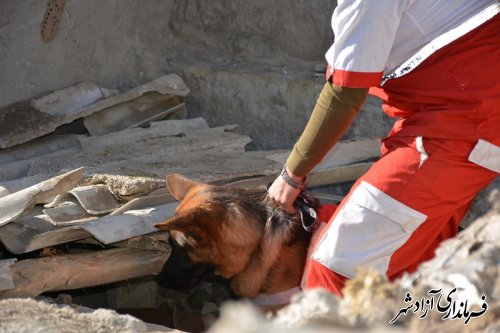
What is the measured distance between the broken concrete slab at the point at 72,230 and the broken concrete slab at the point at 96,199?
0.16m

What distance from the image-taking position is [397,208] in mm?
4066

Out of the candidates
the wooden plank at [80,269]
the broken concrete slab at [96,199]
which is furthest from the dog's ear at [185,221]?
the broken concrete slab at [96,199]

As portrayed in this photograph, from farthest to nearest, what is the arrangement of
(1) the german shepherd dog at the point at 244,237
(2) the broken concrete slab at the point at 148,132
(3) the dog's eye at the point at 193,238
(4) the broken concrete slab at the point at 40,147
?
(2) the broken concrete slab at the point at 148,132 → (4) the broken concrete slab at the point at 40,147 → (3) the dog's eye at the point at 193,238 → (1) the german shepherd dog at the point at 244,237

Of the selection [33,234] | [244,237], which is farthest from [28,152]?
[244,237]

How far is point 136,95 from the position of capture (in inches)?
286

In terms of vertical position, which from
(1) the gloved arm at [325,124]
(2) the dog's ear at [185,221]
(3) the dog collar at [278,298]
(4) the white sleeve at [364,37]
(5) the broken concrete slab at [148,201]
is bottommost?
(3) the dog collar at [278,298]

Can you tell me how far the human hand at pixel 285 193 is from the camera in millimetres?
4367

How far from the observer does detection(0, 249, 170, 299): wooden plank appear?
4.79m

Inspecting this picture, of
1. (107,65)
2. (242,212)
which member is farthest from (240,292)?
(107,65)

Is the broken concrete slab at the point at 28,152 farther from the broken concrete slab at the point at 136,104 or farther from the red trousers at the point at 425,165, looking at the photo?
the red trousers at the point at 425,165

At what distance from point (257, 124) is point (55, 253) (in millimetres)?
2857

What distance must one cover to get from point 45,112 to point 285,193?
3.10 meters

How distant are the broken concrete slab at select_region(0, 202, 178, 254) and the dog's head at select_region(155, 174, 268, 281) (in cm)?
24

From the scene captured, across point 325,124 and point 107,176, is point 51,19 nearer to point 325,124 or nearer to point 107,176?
point 107,176
